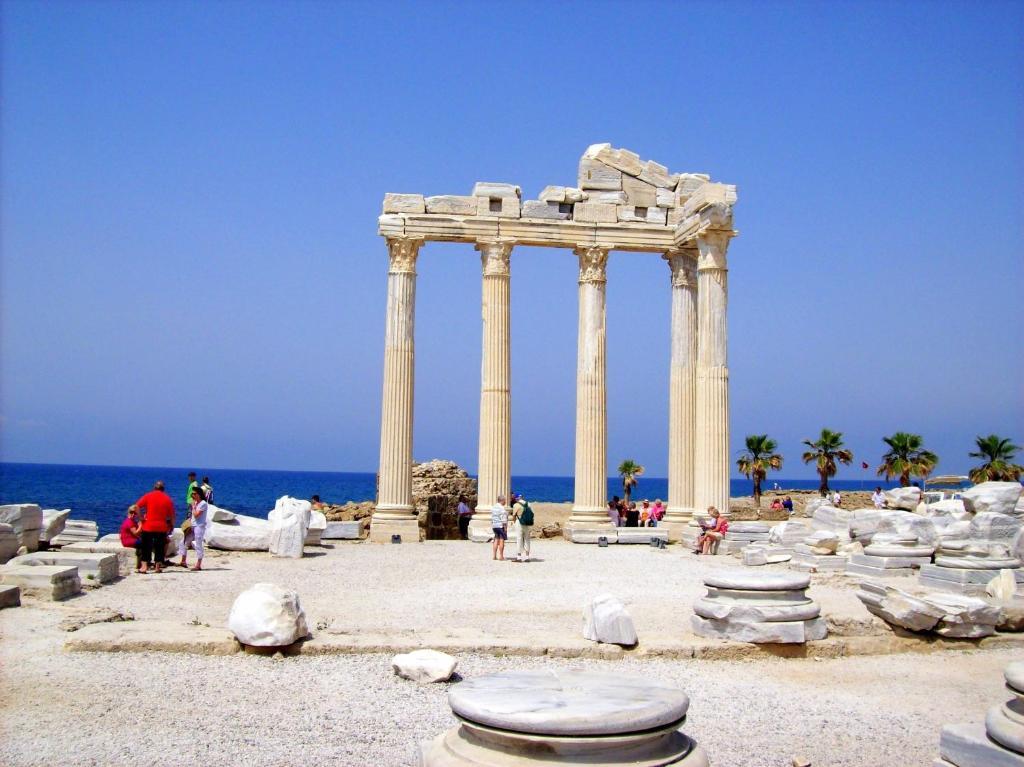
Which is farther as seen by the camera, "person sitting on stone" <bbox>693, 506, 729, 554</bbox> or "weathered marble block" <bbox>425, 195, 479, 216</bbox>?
"weathered marble block" <bbox>425, 195, 479, 216</bbox>

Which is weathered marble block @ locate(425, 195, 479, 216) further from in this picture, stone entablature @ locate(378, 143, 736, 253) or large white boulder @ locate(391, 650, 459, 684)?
large white boulder @ locate(391, 650, 459, 684)

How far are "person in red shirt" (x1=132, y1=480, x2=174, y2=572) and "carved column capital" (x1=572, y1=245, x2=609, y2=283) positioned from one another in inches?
540

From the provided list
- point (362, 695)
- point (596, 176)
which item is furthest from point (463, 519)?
point (362, 695)

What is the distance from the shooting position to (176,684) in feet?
31.0

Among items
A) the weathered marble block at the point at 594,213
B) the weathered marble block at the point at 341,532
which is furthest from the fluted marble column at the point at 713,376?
the weathered marble block at the point at 341,532

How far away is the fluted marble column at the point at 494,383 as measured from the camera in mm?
26672

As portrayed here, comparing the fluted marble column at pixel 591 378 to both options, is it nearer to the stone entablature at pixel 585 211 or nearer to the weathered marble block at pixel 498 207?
the stone entablature at pixel 585 211

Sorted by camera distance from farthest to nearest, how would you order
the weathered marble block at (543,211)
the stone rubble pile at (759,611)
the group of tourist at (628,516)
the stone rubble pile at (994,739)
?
1. the group of tourist at (628,516)
2. the weathered marble block at (543,211)
3. the stone rubble pile at (759,611)
4. the stone rubble pile at (994,739)

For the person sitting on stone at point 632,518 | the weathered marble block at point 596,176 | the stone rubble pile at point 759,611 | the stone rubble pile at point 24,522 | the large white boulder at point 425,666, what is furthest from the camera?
the person sitting on stone at point 632,518

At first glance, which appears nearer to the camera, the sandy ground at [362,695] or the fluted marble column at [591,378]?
the sandy ground at [362,695]

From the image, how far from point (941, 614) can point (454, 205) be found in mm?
18051

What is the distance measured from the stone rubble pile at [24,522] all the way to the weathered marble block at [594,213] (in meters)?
15.4

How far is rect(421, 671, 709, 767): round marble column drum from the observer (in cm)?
542

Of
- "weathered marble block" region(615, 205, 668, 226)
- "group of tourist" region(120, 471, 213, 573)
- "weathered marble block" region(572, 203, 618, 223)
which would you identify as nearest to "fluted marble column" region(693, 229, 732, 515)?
"weathered marble block" region(615, 205, 668, 226)
